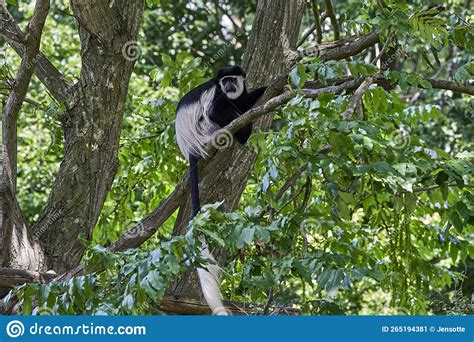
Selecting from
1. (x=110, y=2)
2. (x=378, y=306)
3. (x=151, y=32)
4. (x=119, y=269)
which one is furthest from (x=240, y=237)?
(x=151, y=32)

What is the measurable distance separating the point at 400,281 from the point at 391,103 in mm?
680

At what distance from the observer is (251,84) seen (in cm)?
286

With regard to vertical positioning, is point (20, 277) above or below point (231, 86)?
below

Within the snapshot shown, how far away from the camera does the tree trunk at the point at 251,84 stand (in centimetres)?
257

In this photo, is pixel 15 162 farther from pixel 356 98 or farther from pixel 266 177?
pixel 356 98

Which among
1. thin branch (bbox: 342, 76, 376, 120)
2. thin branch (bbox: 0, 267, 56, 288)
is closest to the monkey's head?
thin branch (bbox: 342, 76, 376, 120)

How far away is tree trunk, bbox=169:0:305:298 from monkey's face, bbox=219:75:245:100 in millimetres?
458

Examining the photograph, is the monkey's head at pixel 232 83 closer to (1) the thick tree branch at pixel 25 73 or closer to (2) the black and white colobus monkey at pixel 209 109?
(2) the black and white colobus monkey at pixel 209 109

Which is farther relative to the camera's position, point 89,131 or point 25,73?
point 89,131

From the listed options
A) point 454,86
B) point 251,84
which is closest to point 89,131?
point 251,84

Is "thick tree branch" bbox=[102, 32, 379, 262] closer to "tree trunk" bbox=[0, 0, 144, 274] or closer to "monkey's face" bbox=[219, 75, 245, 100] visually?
"tree trunk" bbox=[0, 0, 144, 274]

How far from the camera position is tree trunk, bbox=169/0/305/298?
2.57 m

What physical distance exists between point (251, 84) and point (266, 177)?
107 centimetres

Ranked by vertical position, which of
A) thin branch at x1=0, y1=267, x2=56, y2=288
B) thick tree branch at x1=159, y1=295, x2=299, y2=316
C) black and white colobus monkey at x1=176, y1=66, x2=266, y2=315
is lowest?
thick tree branch at x1=159, y1=295, x2=299, y2=316
